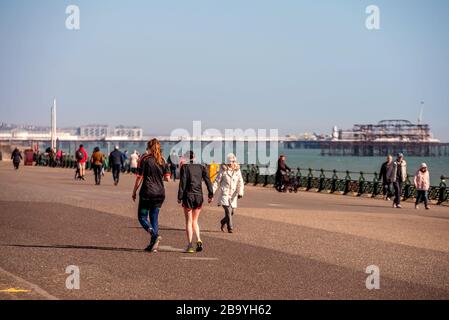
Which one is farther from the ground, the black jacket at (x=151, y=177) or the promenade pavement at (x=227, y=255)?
the black jacket at (x=151, y=177)

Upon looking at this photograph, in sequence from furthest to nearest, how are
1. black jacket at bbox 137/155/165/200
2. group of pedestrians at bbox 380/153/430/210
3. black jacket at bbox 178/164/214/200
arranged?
group of pedestrians at bbox 380/153/430/210 → black jacket at bbox 178/164/214/200 → black jacket at bbox 137/155/165/200

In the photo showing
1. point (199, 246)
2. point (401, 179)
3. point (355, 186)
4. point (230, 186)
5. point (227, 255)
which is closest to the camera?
point (227, 255)

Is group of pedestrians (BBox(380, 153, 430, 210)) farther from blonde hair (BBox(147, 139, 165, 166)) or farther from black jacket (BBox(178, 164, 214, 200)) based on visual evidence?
blonde hair (BBox(147, 139, 165, 166))

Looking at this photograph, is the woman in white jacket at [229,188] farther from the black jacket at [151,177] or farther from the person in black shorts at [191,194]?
the black jacket at [151,177]

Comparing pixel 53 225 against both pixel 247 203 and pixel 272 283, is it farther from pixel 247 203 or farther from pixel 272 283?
pixel 247 203

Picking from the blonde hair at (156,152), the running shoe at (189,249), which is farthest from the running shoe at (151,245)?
the blonde hair at (156,152)

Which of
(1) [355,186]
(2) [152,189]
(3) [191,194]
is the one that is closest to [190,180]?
(3) [191,194]

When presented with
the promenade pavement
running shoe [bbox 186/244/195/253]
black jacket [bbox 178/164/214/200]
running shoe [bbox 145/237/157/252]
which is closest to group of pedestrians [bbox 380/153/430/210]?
the promenade pavement

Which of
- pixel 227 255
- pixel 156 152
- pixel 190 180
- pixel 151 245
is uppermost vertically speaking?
pixel 156 152

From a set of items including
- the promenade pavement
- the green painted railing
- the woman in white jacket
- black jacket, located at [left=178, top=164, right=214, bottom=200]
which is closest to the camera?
the promenade pavement

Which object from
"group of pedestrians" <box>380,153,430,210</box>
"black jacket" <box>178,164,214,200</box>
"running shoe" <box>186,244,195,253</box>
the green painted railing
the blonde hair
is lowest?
the green painted railing

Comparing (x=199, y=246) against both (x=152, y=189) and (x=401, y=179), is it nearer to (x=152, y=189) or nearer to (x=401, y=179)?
(x=152, y=189)

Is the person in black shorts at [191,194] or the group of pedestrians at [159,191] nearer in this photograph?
the group of pedestrians at [159,191]

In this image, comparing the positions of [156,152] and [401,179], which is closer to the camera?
[156,152]
